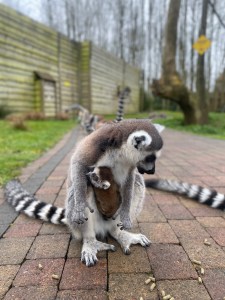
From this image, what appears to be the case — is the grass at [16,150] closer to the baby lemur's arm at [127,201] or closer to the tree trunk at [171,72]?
the baby lemur's arm at [127,201]

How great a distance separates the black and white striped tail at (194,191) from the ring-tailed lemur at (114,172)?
1027mm

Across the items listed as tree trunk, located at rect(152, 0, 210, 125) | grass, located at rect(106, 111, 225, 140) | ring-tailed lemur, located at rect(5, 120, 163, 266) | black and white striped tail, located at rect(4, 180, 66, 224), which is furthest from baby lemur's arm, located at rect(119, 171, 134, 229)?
tree trunk, located at rect(152, 0, 210, 125)

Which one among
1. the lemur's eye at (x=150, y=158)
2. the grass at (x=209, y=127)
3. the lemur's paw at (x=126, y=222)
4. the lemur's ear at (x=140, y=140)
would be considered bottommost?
the grass at (x=209, y=127)

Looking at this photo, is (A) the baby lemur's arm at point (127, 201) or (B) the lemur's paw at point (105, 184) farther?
(A) the baby lemur's arm at point (127, 201)

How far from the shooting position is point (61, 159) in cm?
550

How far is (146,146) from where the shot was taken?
1.81m

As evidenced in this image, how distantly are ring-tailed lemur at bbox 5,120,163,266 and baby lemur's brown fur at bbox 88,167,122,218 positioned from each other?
3 cm

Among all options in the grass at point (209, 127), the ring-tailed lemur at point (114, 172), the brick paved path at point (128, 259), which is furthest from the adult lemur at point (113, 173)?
the grass at point (209, 127)

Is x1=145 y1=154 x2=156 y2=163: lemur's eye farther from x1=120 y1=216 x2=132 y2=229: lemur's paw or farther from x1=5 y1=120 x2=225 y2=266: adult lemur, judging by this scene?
x1=120 y1=216 x2=132 y2=229: lemur's paw

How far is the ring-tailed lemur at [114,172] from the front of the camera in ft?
6.13

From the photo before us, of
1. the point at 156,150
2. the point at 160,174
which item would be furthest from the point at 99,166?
the point at 160,174

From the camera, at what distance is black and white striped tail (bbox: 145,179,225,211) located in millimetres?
2946

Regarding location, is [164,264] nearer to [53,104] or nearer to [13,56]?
[13,56]

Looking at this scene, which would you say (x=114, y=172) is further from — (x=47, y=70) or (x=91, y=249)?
(x=47, y=70)
